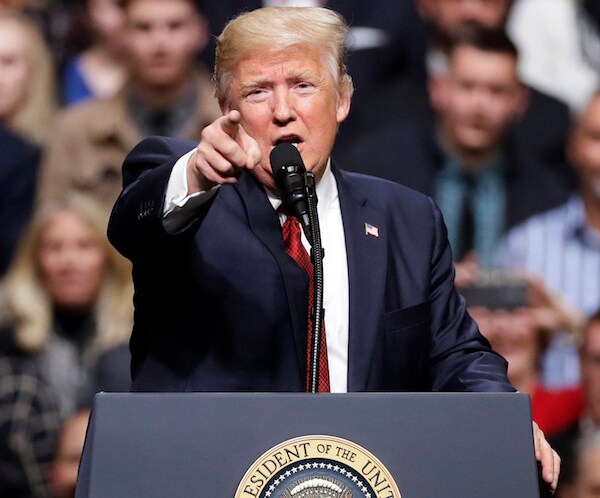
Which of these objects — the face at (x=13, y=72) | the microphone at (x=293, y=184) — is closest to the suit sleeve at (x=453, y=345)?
the microphone at (x=293, y=184)

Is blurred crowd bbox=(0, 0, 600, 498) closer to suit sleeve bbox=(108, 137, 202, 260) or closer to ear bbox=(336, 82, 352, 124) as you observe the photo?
ear bbox=(336, 82, 352, 124)

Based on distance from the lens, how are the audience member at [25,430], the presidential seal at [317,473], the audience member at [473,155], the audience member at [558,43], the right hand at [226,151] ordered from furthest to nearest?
the audience member at [558,43], the audience member at [473,155], the audience member at [25,430], the right hand at [226,151], the presidential seal at [317,473]

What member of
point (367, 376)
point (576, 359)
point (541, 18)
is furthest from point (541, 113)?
point (367, 376)

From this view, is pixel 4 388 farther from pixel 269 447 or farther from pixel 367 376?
pixel 269 447

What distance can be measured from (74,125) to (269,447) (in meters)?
3.18

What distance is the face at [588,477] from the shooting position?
4152 millimetres

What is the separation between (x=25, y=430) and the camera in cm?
432

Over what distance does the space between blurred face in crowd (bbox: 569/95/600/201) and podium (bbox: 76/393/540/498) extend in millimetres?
3155

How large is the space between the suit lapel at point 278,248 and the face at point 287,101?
50 mm

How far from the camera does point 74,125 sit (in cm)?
463

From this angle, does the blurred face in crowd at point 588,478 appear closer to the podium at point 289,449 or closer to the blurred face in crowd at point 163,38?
the blurred face in crowd at point 163,38

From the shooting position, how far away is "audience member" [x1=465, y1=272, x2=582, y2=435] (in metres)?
4.43

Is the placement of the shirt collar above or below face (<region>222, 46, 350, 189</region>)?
below

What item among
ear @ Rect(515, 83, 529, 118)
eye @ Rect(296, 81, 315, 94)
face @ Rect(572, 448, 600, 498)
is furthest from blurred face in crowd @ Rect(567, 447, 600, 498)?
eye @ Rect(296, 81, 315, 94)
